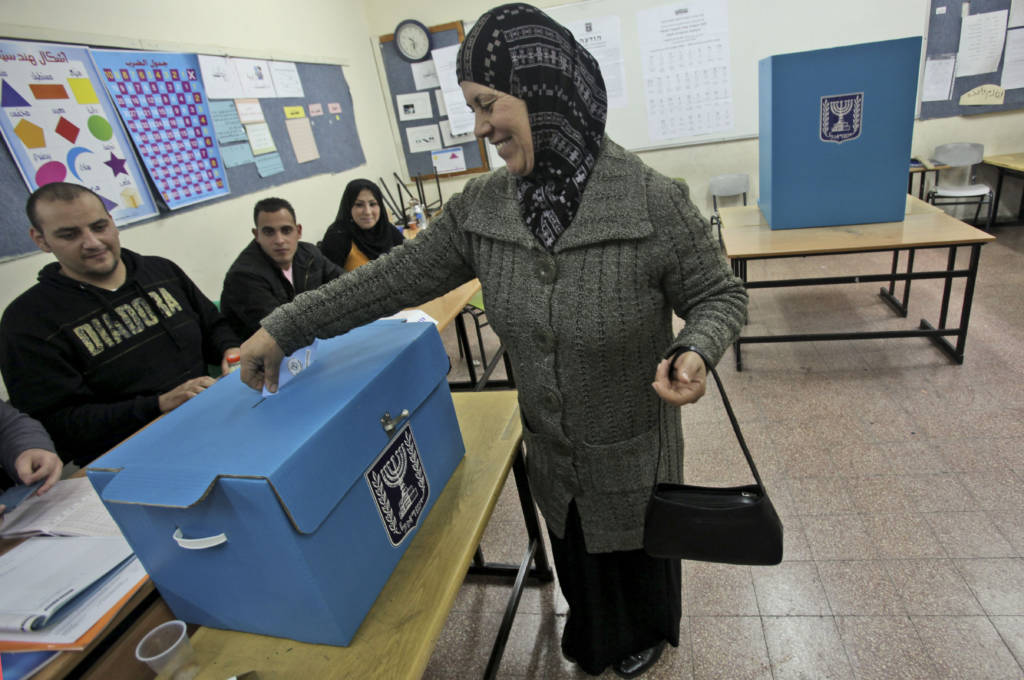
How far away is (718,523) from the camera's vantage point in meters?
0.86

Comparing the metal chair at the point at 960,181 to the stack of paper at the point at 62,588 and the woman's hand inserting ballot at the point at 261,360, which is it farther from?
the stack of paper at the point at 62,588

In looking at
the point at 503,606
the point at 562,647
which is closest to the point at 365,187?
the point at 503,606

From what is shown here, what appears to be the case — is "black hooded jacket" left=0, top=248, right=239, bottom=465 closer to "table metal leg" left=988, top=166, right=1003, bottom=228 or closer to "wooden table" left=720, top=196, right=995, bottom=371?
"wooden table" left=720, top=196, right=995, bottom=371

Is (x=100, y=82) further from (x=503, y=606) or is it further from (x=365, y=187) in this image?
(x=503, y=606)

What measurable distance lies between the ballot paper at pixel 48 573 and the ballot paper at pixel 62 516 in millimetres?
26

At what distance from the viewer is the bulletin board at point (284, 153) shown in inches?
69.5

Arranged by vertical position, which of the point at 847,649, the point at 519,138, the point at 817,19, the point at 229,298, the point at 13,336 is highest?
the point at 817,19

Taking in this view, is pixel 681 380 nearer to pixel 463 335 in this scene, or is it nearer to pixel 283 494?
pixel 283 494

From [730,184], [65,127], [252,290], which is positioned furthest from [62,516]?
[730,184]

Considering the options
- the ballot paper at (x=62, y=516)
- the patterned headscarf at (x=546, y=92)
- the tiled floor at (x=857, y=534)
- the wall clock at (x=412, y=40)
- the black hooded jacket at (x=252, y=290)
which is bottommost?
the tiled floor at (x=857, y=534)

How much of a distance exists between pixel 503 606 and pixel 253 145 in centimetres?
265

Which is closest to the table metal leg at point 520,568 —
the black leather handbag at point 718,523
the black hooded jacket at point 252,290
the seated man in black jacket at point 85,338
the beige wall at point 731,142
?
the black leather handbag at point 718,523

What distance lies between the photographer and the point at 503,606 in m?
1.67

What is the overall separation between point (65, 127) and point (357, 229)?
1.31 m
